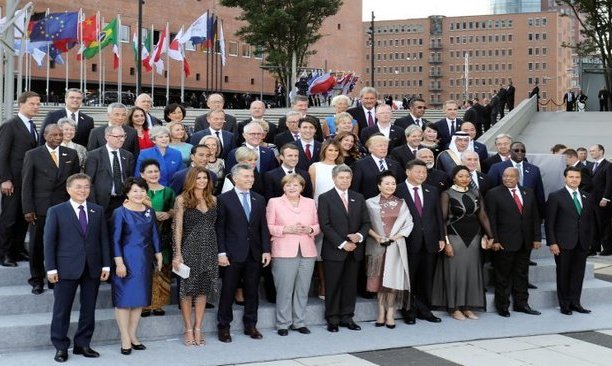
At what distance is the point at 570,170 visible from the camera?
10781 millimetres

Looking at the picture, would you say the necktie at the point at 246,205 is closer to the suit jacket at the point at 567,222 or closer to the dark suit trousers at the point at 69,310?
the dark suit trousers at the point at 69,310

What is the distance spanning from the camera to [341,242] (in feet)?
30.6

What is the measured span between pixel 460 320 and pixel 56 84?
173 ft

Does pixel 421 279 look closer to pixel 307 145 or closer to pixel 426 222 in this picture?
pixel 426 222

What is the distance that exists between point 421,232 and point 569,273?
2.34 m

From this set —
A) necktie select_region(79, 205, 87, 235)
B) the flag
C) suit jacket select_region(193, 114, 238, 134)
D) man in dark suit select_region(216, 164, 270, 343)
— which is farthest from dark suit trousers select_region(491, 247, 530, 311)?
the flag

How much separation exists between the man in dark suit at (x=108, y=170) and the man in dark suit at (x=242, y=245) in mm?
1178

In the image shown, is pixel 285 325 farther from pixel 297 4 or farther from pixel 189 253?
pixel 297 4

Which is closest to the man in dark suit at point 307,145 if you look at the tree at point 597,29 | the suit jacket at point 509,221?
the suit jacket at point 509,221

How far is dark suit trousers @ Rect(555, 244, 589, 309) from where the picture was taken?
10.7 m

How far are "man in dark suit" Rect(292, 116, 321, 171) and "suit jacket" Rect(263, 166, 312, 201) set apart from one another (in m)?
0.61

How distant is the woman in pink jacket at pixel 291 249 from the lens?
30.0ft

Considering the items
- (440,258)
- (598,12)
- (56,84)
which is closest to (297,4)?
(598,12)

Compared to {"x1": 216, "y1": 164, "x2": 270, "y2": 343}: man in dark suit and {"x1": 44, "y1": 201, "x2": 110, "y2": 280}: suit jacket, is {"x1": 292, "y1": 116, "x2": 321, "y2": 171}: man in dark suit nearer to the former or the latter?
{"x1": 216, "y1": 164, "x2": 270, "y2": 343}: man in dark suit
